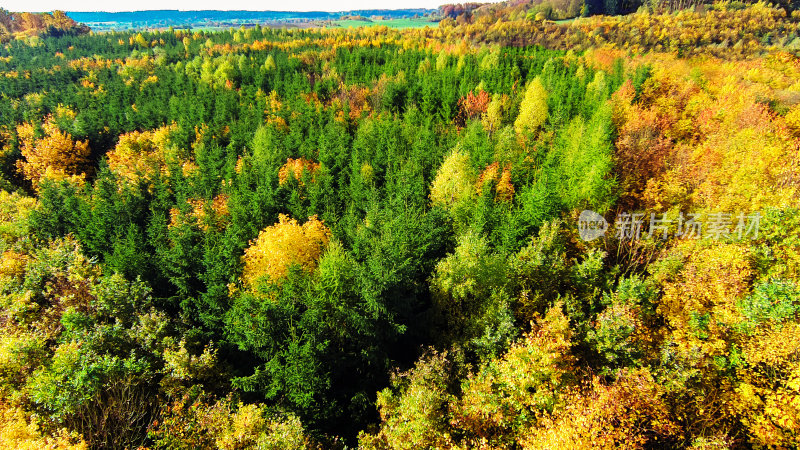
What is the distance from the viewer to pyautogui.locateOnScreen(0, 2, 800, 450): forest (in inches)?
799

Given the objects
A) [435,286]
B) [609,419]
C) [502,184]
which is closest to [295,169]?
[502,184]

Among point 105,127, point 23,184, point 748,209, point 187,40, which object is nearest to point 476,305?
point 748,209

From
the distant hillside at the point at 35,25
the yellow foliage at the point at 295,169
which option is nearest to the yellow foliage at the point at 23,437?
the yellow foliage at the point at 295,169

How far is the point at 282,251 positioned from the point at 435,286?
14.8m

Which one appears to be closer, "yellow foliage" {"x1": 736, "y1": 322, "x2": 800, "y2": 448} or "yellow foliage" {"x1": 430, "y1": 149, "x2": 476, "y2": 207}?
"yellow foliage" {"x1": 736, "y1": 322, "x2": 800, "y2": 448}

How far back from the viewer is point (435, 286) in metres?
30.1

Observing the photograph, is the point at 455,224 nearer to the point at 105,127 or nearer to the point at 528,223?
the point at 528,223

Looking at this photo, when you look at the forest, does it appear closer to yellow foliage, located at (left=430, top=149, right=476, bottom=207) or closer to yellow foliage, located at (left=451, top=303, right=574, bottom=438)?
yellow foliage, located at (left=451, top=303, right=574, bottom=438)

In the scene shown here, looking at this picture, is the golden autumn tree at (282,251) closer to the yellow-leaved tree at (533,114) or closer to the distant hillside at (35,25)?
the yellow-leaved tree at (533,114)

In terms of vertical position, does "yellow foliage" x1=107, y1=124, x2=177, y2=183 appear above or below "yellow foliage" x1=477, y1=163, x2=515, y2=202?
below

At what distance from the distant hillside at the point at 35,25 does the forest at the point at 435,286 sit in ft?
541

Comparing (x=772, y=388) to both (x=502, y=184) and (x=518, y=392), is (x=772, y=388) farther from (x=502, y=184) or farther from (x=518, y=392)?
(x=502, y=184)

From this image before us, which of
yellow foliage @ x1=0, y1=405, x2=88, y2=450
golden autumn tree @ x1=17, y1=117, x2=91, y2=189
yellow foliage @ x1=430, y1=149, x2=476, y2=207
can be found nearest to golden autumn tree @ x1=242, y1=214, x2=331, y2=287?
yellow foliage @ x1=430, y1=149, x2=476, y2=207

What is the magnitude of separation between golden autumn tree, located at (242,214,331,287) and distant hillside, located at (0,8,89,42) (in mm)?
224016
